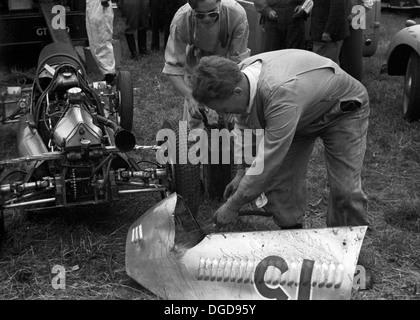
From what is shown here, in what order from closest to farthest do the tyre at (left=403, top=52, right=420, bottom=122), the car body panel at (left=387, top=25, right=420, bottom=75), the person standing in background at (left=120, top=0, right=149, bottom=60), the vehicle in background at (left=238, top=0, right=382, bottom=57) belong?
the tyre at (left=403, top=52, right=420, bottom=122) < the car body panel at (left=387, top=25, right=420, bottom=75) < the vehicle in background at (left=238, top=0, right=382, bottom=57) < the person standing in background at (left=120, top=0, right=149, bottom=60)

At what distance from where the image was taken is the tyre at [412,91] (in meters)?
6.74

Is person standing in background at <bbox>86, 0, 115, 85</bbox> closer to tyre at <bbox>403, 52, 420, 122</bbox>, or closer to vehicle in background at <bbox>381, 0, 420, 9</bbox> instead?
tyre at <bbox>403, 52, 420, 122</bbox>

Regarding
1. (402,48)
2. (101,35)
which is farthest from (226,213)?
(101,35)

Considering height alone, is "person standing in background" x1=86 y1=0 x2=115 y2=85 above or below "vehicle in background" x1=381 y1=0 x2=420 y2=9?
above

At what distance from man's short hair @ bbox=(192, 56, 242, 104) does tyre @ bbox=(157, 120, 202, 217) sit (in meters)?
1.31

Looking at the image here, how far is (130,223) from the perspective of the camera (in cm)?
485

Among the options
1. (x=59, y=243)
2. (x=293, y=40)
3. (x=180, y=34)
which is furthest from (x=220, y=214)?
(x=293, y=40)

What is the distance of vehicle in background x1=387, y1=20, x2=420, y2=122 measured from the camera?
6.77 meters

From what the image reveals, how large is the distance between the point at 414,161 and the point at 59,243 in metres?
3.40

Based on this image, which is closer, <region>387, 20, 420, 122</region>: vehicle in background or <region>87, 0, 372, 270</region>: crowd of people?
<region>87, 0, 372, 270</region>: crowd of people

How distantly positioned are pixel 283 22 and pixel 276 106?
437cm

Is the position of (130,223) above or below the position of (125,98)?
below

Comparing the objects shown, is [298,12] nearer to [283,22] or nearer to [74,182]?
[283,22]

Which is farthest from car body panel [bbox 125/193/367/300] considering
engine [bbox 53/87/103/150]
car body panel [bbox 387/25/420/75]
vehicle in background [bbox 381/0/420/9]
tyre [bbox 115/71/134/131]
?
vehicle in background [bbox 381/0/420/9]
